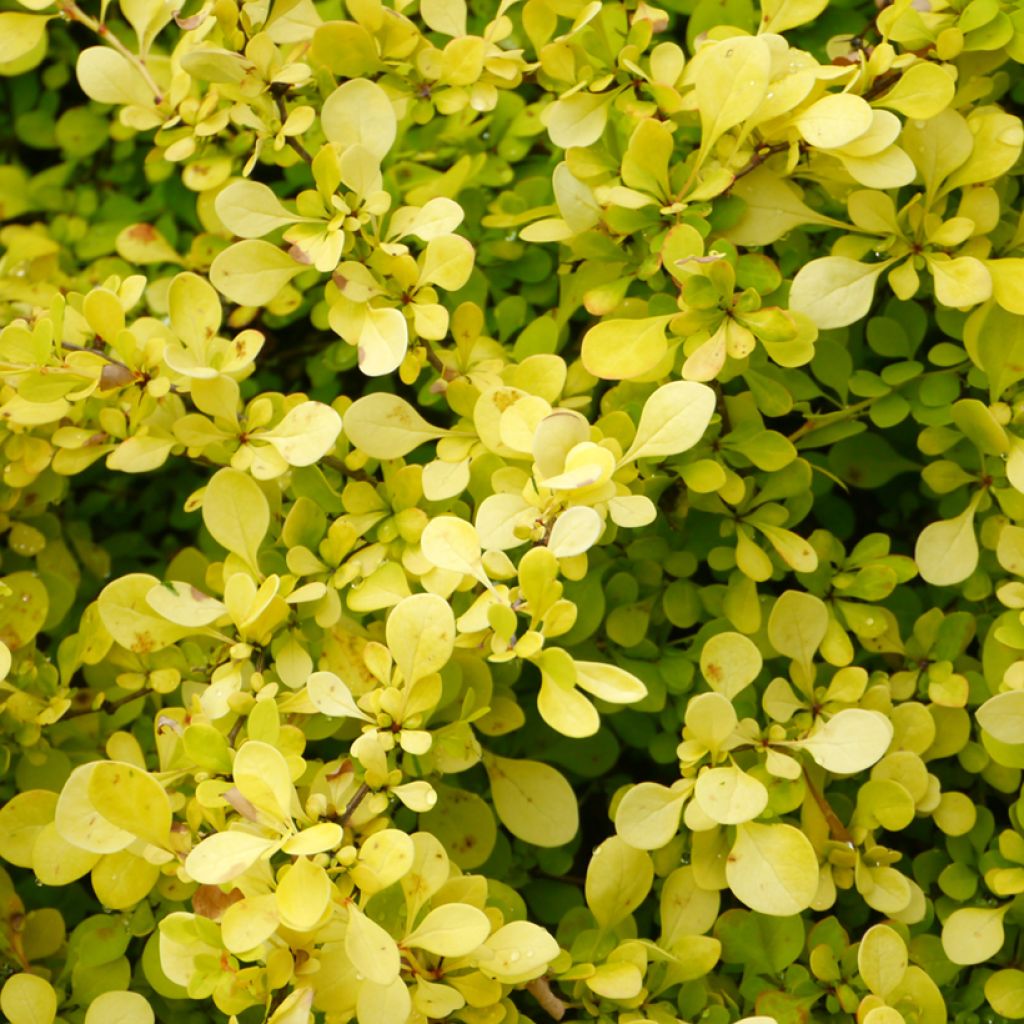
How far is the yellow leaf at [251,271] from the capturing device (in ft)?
3.17

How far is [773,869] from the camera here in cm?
89

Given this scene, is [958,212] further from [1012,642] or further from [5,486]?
[5,486]

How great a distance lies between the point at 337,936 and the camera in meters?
0.83

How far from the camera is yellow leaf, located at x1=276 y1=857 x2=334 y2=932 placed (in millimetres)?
726

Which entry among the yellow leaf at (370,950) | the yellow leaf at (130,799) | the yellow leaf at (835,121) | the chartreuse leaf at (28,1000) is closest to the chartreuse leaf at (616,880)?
the yellow leaf at (370,950)

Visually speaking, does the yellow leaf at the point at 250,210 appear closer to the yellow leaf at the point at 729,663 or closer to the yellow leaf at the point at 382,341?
the yellow leaf at the point at 382,341

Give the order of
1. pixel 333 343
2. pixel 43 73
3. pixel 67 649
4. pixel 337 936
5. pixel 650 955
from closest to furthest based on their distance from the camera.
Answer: pixel 337 936 < pixel 650 955 < pixel 67 649 < pixel 333 343 < pixel 43 73

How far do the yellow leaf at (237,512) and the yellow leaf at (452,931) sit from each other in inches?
13.4

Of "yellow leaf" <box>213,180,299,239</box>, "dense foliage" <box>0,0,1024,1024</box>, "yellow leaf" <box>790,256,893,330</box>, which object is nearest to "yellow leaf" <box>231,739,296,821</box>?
"dense foliage" <box>0,0,1024,1024</box>

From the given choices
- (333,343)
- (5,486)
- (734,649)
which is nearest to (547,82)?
(333,343)

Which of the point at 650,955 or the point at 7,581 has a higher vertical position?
the point at 7,581

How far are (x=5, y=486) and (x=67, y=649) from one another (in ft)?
0.67

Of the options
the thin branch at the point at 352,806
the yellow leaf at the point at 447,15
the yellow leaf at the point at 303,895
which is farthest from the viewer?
the yellow leaf at the point at 447,15

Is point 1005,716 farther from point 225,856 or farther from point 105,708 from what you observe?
point 105,708
